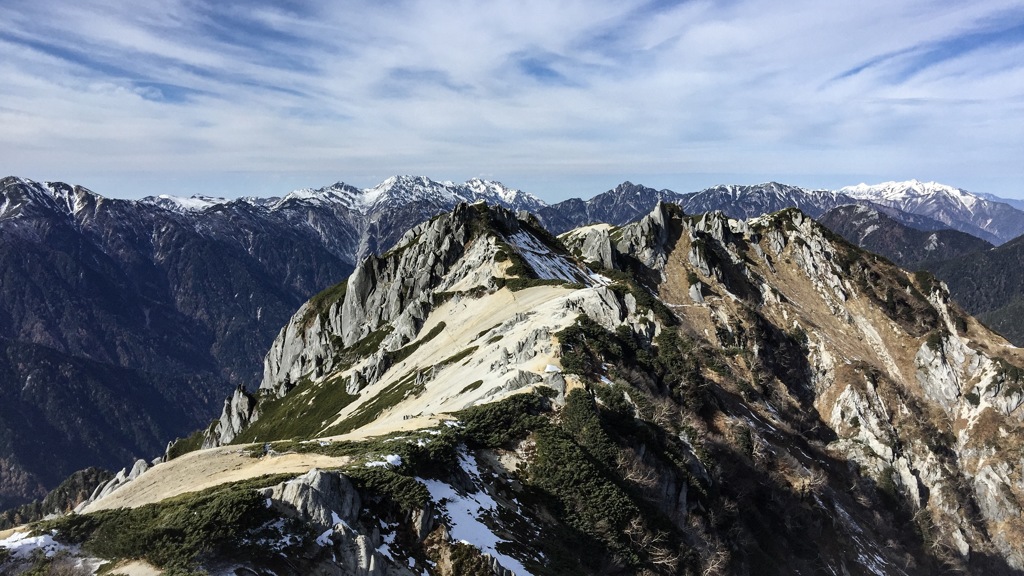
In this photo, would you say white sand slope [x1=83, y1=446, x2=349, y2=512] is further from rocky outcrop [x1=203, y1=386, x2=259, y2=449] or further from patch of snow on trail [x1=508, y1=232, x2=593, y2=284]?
rocky outcrop [x1=203, y1=386, x2=259, y2=449]

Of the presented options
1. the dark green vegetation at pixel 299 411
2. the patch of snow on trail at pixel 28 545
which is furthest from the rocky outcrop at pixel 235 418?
the patch of snow on trail at pixel 28 545

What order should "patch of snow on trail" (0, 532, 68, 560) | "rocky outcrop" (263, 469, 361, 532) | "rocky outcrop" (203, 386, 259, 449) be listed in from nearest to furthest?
"patch of snow on trail" (0, 532, 68, 560) < "rocky outcrop" (263, 469, 361, 532) < "rocky outcrop" (203, 386, 259, 449)

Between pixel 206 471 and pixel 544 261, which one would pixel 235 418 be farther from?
pixel 206 471

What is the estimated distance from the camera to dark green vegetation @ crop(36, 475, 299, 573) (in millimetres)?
27062

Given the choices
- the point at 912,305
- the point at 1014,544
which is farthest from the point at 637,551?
the point at 912,305

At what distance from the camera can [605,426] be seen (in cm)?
4906

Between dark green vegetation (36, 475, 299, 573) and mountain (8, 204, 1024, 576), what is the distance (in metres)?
0.11

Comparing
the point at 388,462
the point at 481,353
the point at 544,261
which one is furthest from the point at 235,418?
the point at 388,462

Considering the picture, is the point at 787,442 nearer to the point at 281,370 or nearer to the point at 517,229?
the point at 517,229

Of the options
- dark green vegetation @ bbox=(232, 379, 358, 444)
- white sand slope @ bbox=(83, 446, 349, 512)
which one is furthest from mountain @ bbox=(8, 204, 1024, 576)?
dark green vegetation @ bbox=(232, 379, 358, 444)

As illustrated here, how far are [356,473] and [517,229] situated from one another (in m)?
117

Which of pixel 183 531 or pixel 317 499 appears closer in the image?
pixel 183 531

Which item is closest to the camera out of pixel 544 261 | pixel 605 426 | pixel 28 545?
pixel 28 545

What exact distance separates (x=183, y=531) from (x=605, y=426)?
104 feet
